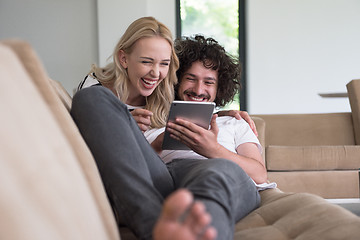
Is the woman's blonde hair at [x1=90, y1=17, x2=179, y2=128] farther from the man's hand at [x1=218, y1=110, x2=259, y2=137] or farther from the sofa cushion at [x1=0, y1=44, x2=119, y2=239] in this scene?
the sofa cushion at [x1=0, y1=44, x2=119, y2=239]

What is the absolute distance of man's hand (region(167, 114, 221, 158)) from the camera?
170 centimetres

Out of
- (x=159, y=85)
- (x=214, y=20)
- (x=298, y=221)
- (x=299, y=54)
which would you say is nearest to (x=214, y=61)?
(x=159, y=85)

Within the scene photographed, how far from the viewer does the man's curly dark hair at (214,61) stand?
7.56 feet

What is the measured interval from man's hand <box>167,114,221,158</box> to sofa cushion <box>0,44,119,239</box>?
74 centimetres

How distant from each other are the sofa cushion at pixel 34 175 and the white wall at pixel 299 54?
591cm

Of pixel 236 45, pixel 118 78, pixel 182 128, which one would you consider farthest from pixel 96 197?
pixel 236 45

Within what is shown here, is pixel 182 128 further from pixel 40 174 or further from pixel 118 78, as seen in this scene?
pixel 40 174

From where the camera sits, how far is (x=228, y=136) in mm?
1974

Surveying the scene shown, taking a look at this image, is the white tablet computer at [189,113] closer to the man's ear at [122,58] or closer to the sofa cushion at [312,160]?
the man's ear at [122,58]

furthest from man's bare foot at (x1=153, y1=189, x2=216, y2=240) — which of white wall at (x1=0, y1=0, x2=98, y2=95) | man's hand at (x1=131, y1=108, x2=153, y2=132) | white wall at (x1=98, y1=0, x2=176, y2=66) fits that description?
white wall at (x1=0, y1=0, x2=98, y2=95)

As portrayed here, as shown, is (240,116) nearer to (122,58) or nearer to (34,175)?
(122,58)

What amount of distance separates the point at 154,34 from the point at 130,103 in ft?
1.07

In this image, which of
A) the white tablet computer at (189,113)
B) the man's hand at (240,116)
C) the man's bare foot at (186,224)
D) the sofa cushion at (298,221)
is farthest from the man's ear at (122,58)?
the man's bare foot at (186,224)

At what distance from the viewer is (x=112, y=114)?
1229 mm
